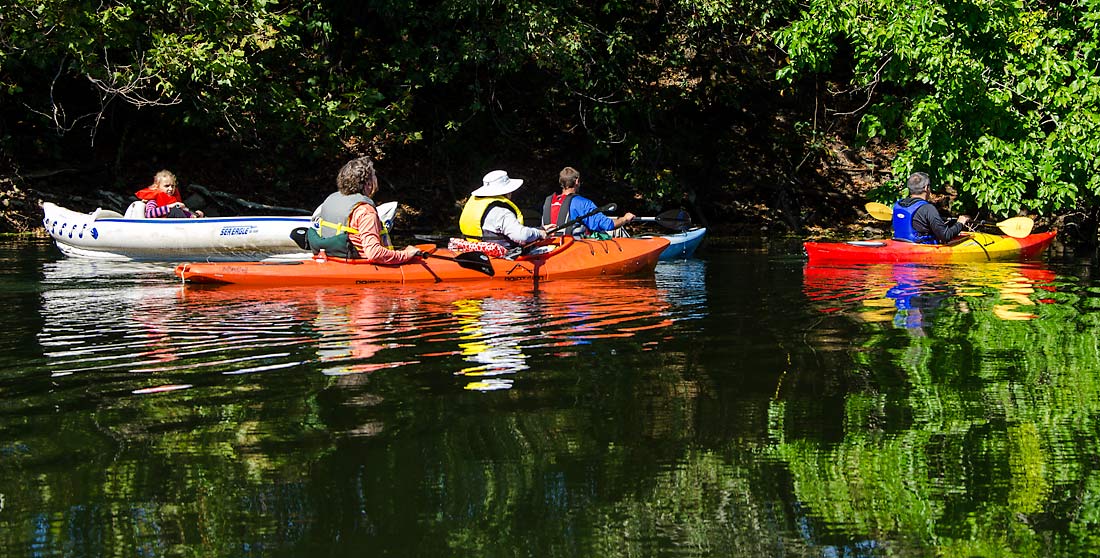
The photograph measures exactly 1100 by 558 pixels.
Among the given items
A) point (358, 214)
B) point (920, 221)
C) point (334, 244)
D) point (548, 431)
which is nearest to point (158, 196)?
point (334, 244)

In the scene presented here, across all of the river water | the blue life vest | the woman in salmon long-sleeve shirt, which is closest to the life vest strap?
the woman in salmon long-sleeve shirt

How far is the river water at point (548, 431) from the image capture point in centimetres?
376

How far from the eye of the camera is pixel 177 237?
46.4ft

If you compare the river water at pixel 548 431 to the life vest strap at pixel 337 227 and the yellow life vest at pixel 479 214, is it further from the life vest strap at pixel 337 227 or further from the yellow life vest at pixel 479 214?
the yellow life vest at pixel 479 214

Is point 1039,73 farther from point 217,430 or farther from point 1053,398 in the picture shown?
point 217,430

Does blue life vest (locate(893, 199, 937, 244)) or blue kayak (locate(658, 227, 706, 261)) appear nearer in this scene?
blue life vest (locate(893, 199, 937, 244))

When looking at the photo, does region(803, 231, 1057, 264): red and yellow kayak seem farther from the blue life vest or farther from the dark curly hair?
the dark curly hair

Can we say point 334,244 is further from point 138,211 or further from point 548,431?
point 548,431

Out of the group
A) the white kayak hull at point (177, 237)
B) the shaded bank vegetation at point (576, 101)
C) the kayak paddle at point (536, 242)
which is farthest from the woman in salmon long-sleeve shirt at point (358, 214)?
the shaded bank vegetation at point (576, 101)

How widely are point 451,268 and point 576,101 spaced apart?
10.4 metres

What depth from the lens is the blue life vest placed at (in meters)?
13.4

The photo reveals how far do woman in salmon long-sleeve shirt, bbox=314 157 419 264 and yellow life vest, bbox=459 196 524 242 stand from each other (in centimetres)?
89

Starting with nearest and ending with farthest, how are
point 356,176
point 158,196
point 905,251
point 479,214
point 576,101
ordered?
1. point 356,176
2. point 479,214
3. point 905,251
4. point 158,196
5. point 576,101

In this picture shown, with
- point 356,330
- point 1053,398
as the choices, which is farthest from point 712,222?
point 1053,398
